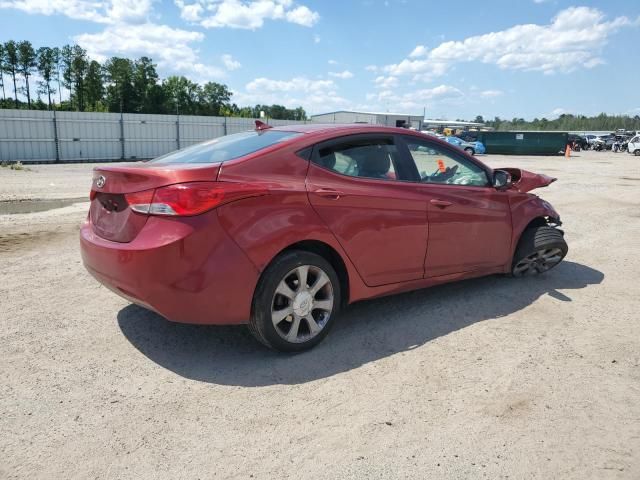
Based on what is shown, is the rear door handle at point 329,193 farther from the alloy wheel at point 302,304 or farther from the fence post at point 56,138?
the fence post at point 56,138

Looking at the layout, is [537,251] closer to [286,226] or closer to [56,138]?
[286,226]

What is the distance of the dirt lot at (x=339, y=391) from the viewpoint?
8.52 ft

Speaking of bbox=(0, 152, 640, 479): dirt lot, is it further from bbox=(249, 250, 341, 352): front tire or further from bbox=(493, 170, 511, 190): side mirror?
bbox=(493, 170, 511, 190): side mirror

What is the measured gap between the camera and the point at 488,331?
423cm

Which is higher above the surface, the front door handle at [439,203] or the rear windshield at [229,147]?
the rear windshield at [229,147]

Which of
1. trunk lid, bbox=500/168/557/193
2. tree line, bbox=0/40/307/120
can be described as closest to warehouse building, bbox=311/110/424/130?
tree line, bbox=0/40/307/120

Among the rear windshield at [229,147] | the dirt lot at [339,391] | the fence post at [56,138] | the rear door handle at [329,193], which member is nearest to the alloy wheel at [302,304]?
the dirt lot at [339,391]

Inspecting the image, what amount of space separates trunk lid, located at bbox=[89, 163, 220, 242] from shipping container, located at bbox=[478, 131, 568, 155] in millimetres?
42213

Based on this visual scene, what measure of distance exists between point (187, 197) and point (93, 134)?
2793cm

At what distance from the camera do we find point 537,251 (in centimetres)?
537

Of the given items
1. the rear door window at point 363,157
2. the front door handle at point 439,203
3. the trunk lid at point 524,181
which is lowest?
the front door handle at point 439,203

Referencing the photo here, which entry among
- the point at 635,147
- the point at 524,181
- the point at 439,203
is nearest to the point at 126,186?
the point at 439,203

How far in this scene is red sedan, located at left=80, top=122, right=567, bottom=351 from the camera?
127 inches

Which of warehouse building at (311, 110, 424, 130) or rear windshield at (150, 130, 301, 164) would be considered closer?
rear windshield at (150, 130, 301, 164)
